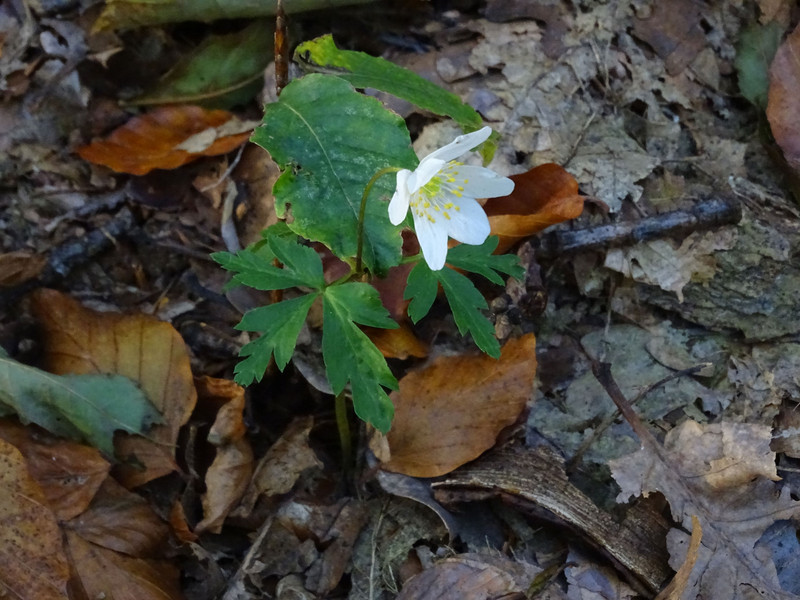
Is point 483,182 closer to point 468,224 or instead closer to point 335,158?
point 468,224

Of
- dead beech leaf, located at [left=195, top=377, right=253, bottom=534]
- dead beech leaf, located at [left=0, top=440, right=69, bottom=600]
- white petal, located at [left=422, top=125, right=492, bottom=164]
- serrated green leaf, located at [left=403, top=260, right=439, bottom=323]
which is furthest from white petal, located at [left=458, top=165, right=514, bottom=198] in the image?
dead beech leaf, located at [left=0, top=440, right=69, bottom=600]

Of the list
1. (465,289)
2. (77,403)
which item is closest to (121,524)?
(77,403)

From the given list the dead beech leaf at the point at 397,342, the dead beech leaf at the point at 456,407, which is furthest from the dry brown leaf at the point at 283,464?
the dead beech leaf at the point at 397,342

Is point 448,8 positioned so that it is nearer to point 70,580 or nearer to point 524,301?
point 524,301

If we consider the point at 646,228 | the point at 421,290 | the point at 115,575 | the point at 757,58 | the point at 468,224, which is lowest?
the point at 115,575

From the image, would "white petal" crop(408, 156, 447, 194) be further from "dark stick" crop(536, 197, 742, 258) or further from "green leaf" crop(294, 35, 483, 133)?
"dark stick" crop(536, 197, 742, 258)

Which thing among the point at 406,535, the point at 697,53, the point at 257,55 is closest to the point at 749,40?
the point at 697,53
